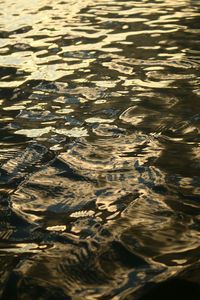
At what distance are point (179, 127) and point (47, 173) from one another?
2482mm

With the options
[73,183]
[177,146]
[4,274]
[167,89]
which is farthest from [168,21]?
[4,274]

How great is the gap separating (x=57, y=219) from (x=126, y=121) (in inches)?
130

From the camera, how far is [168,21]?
61.2 feet

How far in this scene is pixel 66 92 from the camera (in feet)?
31.1

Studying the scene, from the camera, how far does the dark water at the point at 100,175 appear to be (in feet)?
11.7

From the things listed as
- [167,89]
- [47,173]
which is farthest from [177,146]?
[167,89]

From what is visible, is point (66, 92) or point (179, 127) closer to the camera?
point (179, 127)

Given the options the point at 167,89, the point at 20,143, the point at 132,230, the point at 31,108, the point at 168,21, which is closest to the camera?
the point at 132,230

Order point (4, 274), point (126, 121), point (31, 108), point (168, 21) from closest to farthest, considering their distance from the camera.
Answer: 1. point (4, 274)
2. point (126, 121)
3. point (31, 108)
4. point (168, 21)

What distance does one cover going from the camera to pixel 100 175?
5.38m

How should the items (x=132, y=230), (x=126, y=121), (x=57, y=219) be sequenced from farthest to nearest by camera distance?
(x=126, y=121), (x=57, y=219), (x=132, y=230)

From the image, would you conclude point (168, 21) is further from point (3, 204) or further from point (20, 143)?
point (3, 204)

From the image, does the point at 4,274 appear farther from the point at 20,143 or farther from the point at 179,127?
the point at 179,127

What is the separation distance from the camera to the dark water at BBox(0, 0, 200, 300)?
11.7 ft
